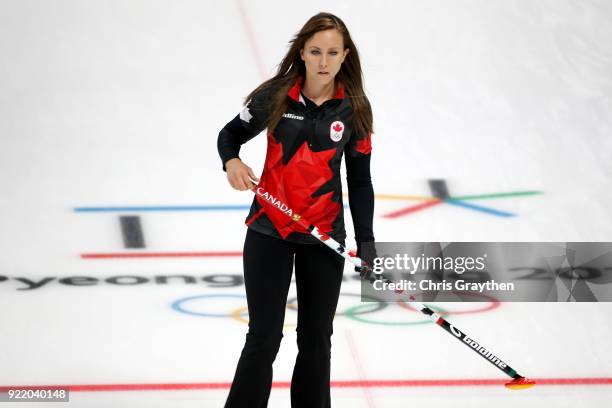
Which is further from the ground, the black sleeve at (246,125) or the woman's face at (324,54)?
the woman's face at (324,54)

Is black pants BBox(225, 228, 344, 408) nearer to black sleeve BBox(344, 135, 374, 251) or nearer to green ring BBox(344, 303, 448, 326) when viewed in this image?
black sleeve BBox(344, 135, 374, 251)

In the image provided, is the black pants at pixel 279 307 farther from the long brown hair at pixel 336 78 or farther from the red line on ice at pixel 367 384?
the red line on ice at pixel 367 384

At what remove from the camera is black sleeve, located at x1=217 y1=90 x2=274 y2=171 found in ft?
8.07

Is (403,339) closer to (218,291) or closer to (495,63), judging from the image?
(218,291)

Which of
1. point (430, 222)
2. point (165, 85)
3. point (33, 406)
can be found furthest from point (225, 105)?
point (33, 406)

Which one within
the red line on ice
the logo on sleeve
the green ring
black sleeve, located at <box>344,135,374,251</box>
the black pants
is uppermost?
the logo on sleeve

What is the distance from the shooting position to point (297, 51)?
2.46m

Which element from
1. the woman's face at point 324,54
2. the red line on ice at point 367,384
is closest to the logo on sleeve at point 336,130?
the woman's face at point 324,54

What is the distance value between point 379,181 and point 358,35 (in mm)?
1914

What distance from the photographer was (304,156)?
2424mm

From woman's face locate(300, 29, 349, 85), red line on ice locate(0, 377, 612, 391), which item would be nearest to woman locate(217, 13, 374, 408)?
woman's face locate(300, 29, 349, 85)

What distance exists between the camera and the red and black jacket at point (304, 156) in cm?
243

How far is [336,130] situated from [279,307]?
0.50 metres

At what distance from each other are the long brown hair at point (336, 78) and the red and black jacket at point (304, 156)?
2 cm
